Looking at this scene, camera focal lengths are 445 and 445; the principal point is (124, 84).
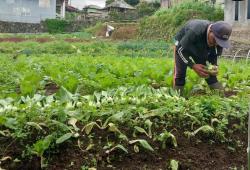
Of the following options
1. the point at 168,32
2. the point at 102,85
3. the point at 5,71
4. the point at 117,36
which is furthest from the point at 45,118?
the point at 117,36

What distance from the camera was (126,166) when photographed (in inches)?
149

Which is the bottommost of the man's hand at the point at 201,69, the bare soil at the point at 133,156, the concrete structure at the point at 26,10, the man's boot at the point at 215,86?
the bare soil at the point at 133,156

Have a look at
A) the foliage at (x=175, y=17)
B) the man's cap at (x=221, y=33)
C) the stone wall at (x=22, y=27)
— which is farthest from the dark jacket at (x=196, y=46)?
the stone wall at (x=22, y=27)

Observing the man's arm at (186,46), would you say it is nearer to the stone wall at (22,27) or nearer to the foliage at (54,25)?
the foliage at (54,25)

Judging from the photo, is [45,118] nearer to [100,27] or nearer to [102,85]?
[102,85]

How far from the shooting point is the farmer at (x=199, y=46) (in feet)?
20.1

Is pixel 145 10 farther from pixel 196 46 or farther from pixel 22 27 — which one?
pixel 196 46

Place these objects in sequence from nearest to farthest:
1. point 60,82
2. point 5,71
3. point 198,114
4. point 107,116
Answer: point 107,116, point 198,114, point 60,82, point 5,71

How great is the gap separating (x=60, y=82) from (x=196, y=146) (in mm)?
3823

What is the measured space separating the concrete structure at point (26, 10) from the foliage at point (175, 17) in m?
15.8

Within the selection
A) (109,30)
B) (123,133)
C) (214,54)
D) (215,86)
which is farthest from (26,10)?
(123,133)

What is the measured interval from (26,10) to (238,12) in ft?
84.8

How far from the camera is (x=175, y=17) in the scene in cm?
2806

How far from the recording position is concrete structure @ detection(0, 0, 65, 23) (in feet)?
141
